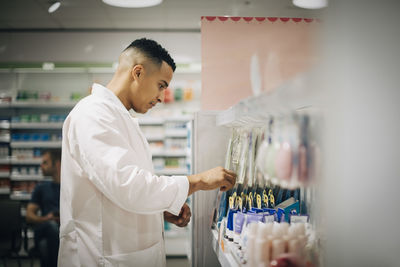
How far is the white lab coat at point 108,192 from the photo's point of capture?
136 centimetres

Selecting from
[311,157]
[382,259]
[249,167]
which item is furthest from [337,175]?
[249,167]

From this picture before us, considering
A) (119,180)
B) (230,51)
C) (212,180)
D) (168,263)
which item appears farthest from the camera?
(168,263)

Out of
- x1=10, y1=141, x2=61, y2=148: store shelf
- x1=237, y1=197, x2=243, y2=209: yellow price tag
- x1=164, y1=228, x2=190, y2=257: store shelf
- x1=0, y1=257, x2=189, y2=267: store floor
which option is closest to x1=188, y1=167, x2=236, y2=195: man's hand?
x1=237, y1=197, x2=243, y2=209: yellow price tag

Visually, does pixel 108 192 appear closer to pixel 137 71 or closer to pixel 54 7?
pixel 137 71

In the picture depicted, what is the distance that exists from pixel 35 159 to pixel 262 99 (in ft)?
17.2

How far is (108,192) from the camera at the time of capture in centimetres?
138

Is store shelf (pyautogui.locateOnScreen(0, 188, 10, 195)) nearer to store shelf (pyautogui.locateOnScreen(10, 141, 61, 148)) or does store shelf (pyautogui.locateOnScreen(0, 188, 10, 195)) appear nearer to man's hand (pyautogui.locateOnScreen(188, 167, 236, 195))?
store shelf (pyautogui.locateOnScreen(10, 141, 61, 148))

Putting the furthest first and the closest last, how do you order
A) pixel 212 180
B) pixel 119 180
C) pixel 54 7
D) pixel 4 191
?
pixel 4 191 → pixel 54 7 → pixel 212 180 → pixel 119 180

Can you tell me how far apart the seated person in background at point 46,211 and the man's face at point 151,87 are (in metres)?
2.35

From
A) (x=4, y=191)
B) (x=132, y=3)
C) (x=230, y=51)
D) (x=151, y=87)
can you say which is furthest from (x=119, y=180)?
(x=4, y=191)

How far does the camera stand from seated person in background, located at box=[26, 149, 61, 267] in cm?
354

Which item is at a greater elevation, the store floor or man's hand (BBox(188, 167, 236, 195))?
man's hand (BBox(188, 167, 236, 195))

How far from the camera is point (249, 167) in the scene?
149cm

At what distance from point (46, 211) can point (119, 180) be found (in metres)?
2.71
